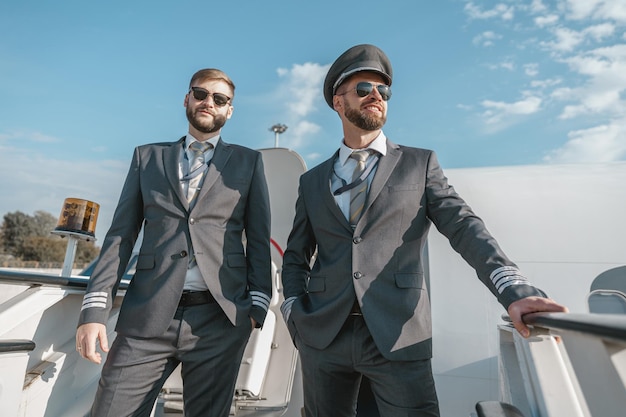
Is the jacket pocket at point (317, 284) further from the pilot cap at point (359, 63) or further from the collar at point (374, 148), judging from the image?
the pilot cap at point (359, 63)

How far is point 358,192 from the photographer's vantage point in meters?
2.02

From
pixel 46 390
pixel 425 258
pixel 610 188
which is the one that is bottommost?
pixel 46 390

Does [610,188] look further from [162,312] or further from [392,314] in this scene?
[162,312]

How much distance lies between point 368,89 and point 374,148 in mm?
268

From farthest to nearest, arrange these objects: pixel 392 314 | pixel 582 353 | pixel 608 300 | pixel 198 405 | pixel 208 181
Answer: pixel 608 300 < pixel 208 181 < pixel 198 405 < pixel 392 314 < pixel 582 353

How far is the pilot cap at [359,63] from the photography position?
2.13m

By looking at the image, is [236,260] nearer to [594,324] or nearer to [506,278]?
[506,278]

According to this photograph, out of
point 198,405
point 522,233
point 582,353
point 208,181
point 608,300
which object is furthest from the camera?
point 522,233

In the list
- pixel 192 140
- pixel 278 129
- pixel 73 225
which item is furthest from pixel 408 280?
pixel 278 129

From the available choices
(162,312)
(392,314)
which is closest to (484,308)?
(392,314)

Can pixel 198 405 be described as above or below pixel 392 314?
below

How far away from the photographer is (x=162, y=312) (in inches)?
76.6

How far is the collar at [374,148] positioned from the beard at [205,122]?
626 mm

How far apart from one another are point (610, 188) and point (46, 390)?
11.9 feet
